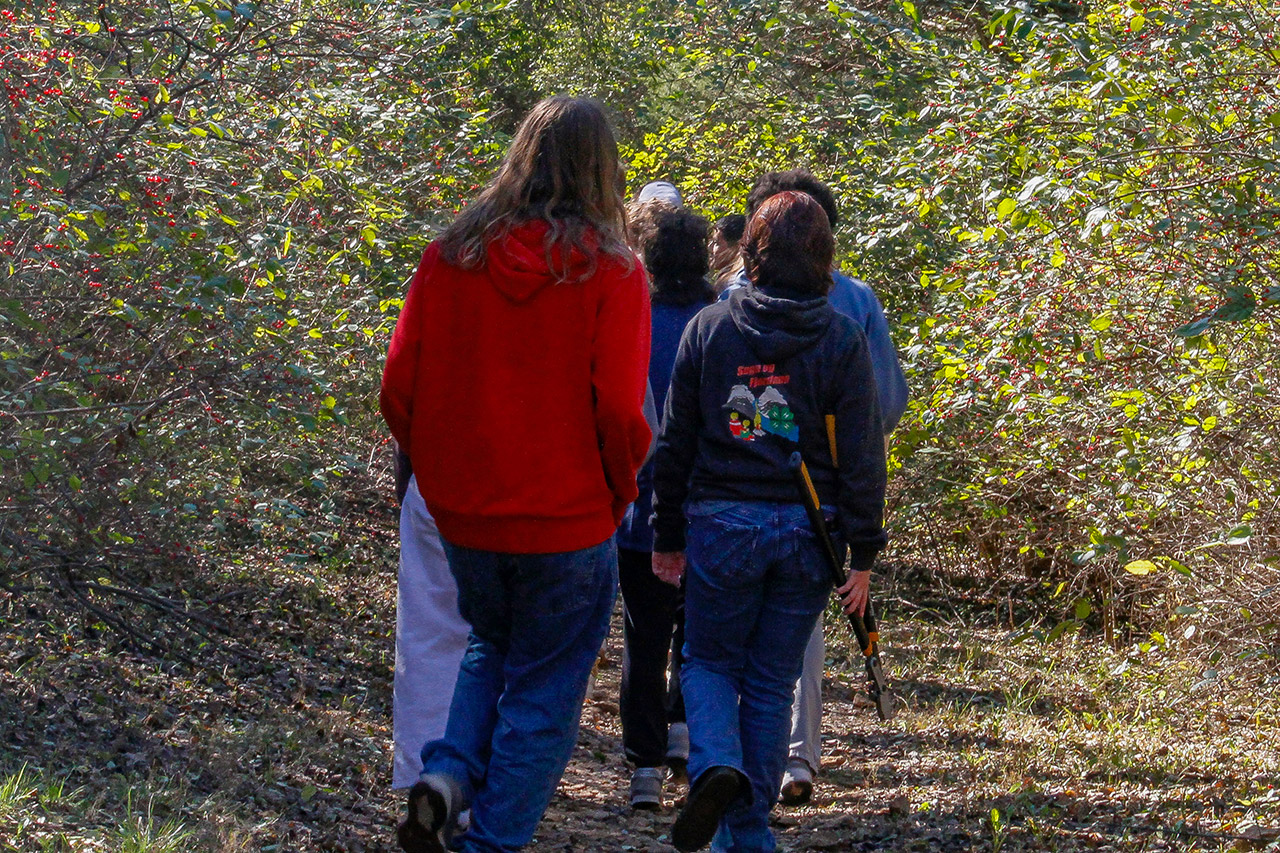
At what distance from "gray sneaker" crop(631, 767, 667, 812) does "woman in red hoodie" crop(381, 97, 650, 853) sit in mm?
1072

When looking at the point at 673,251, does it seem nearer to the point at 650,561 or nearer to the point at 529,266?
the point at 650,561

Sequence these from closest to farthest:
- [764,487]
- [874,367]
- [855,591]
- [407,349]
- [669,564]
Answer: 1. [407,349]
2. [764,487]
3. [855,591]
4. [669,564]
5. [874,367]

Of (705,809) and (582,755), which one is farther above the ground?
(705,809)

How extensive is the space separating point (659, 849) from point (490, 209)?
2.16m

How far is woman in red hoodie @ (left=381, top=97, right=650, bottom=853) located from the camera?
3387 millimetres

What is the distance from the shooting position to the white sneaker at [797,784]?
466 centimetres

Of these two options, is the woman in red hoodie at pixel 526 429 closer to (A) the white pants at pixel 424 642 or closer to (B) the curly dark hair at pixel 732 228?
(A) the white pants at pixel 424 642

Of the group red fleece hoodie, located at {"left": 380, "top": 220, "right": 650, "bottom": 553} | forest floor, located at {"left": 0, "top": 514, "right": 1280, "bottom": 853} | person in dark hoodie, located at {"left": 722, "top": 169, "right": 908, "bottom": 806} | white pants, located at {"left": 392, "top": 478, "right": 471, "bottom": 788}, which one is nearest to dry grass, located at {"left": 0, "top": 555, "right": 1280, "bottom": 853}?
forest floor, located at {"left": 0, "top": 514, "right": 1280, "bottom": 853}

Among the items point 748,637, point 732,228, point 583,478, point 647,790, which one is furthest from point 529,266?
point 647,790

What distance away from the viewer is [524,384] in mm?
3389

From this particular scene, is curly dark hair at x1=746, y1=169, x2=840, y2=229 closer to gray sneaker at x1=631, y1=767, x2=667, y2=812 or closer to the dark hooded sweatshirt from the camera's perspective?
the dark hooded sweatshirt

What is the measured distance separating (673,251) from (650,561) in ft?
3.50

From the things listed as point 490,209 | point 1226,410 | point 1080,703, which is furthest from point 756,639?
point 1080,703

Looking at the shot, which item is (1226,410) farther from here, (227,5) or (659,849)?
(227,5)
